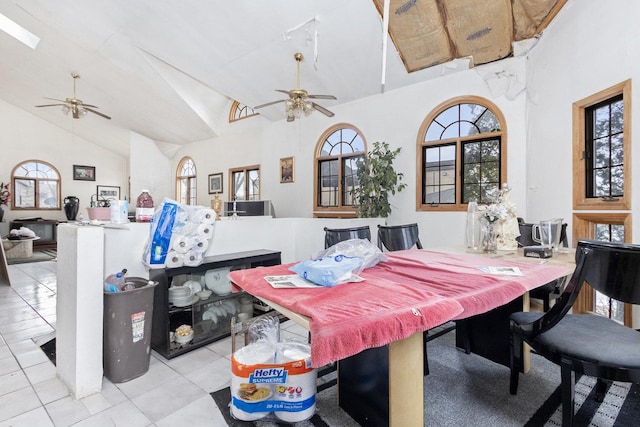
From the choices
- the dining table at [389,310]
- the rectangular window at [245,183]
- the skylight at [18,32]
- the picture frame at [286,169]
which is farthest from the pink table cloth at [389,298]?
the skylight at [18,32]

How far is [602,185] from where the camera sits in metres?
2.87

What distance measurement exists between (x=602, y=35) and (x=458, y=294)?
119 inches

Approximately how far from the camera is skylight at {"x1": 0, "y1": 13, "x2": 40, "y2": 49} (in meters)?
5.52

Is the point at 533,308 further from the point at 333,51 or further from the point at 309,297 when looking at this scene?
the point at 333,51

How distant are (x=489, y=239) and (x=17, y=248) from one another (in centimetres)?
892

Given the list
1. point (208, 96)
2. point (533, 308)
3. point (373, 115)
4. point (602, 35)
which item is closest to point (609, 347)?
point (533, 308)

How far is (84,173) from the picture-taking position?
10156mm

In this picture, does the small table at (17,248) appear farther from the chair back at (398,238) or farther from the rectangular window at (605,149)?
the rectangular window at (605,149)

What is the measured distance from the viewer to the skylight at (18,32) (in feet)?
18.1

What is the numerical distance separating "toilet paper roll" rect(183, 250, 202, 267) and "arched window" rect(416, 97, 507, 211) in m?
3.49

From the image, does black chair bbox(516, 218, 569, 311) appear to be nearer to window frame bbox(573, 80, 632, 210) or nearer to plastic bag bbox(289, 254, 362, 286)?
window frame bbox(573, 80, 632, 210)

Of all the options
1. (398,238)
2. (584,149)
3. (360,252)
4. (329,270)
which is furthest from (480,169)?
(329,270)

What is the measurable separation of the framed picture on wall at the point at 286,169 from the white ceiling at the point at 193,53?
96 cm

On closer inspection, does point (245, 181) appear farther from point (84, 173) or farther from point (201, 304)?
point (84, 173)
